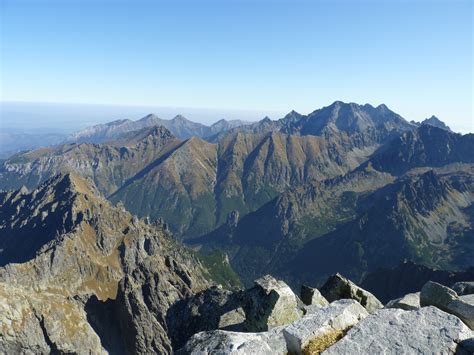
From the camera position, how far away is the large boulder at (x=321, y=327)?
45.8 feet

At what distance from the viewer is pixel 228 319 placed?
128 feet

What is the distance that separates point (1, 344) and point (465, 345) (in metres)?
111

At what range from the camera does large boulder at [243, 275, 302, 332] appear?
24.4 metres

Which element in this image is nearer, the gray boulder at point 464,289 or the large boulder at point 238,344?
the large boulder at point 238,344

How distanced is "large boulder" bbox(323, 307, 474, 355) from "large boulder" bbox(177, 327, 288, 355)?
1988 millimetres

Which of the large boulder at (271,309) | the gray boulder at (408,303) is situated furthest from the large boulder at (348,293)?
the large boulder at (271,309)

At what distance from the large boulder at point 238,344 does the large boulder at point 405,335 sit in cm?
199

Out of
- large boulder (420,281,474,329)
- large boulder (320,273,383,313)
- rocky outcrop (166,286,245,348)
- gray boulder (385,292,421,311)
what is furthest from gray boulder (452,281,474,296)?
rocky outcrop (166,286,245,348)

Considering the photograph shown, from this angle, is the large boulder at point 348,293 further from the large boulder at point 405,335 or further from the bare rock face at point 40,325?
the bare rock face at point 40,325

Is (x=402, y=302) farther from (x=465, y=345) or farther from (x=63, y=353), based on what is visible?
(x=63, y=353)

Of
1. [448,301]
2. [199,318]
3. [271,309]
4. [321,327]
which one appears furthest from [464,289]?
[199,318]

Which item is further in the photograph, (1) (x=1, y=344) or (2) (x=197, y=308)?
(1) (x=1, y=344)

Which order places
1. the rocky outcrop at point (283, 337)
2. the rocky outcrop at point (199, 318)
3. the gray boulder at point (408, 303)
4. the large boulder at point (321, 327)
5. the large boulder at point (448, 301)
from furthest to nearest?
the rocky outcrop at point (199, 318)
the gray boulder at point (408, 303)
the large boulder at point (448, 301)
the large boulder at point (321, 327)
the rocky outcrop at point (283, 337)

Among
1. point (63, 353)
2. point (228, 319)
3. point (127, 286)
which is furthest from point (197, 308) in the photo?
point (127, 286)
